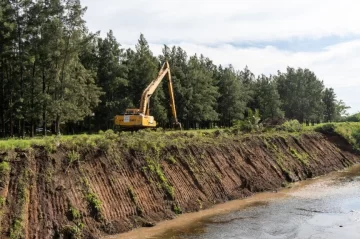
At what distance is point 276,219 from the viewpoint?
22.3 metres

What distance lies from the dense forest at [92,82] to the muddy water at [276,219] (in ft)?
62.3

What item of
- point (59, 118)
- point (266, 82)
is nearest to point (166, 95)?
point (59, 118)

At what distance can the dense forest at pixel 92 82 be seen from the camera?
34.4m

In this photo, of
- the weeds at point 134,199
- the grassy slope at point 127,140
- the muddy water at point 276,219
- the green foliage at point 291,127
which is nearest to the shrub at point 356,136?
the green foliage at point 291,127

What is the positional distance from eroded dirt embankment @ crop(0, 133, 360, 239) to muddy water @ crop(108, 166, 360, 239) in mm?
1106

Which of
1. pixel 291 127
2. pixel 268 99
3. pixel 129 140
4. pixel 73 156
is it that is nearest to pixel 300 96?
pixel 268 99

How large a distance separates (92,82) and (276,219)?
3096 cm

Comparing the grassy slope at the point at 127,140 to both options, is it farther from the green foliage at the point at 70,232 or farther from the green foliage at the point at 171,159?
the green foliage at the point at 70,232

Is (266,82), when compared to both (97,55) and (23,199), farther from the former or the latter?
(23,199)

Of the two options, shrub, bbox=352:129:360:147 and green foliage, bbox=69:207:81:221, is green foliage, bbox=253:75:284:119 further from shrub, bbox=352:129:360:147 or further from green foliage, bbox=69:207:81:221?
green foliage, bbox=69:207:81:221

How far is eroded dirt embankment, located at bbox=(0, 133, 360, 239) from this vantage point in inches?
706

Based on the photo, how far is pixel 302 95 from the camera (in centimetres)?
8475

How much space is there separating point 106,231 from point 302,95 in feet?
237

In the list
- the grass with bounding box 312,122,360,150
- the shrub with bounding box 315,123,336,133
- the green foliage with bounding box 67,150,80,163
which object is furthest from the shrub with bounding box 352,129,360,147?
the green foliage with bounding box 67,150,80,163
